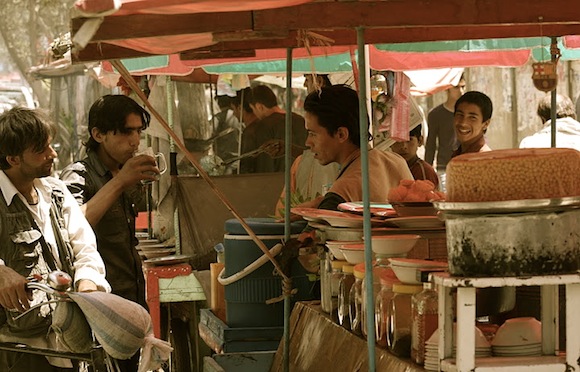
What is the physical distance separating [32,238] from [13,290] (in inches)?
15.5

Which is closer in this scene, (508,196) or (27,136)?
(508,196)

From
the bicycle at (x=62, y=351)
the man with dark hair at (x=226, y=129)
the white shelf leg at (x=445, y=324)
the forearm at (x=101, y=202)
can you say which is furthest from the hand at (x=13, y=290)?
the man with dark hair at (x=226, y=129)

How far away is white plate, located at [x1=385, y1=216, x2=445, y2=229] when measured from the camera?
14.2 ft

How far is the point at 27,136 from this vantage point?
466 cm

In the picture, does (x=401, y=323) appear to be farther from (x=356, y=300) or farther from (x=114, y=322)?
(x=114, y=322)

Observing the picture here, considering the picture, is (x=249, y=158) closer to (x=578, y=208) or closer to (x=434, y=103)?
(x=578, y=208)

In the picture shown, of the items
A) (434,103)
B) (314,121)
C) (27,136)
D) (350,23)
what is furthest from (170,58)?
(434,103)

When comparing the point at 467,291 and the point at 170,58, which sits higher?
the point at 170,58

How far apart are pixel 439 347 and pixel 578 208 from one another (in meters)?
0.60

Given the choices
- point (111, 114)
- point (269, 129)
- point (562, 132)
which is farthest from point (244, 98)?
point (111, 114)

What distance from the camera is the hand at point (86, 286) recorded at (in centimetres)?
454

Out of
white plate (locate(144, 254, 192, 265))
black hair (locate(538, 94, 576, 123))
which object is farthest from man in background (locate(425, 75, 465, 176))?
white plate (locate(144, 254, 192, 265))

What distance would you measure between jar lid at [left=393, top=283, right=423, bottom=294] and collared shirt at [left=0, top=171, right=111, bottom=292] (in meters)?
1.52

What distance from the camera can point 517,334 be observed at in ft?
10.9
